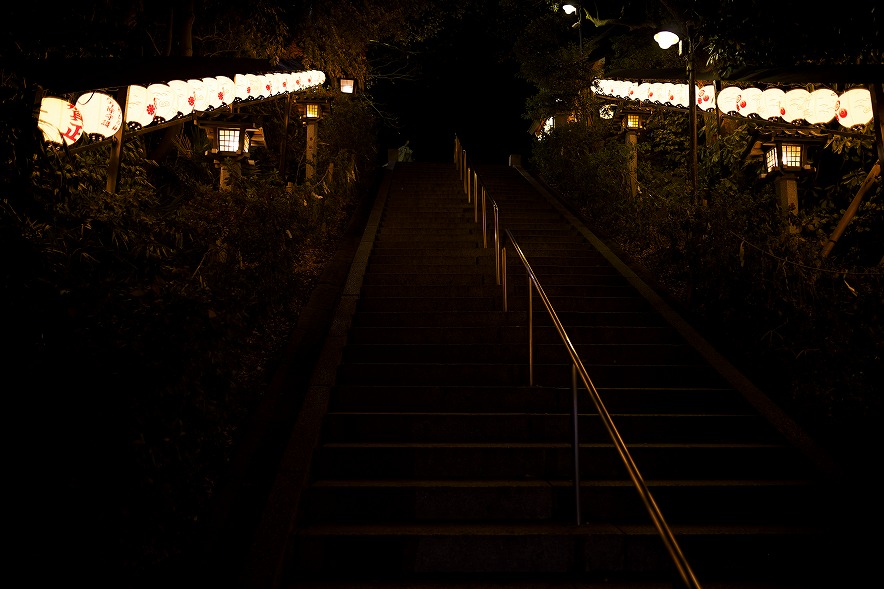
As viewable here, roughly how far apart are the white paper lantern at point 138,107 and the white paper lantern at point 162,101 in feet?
0.27

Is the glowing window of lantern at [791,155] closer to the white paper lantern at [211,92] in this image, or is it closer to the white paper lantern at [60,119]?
the white paper lantern at [211,92]

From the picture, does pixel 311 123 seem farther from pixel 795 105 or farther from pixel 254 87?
pixel 795 105

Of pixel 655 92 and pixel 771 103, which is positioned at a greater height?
pixel 655 92

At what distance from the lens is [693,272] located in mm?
7777

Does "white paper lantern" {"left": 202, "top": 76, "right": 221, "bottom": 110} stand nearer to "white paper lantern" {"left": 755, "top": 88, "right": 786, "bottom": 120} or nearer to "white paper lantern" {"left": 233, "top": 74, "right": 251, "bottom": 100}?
"white paper lantern" {"left": 233, "top": 74, "right": 251, "bottom": 100}

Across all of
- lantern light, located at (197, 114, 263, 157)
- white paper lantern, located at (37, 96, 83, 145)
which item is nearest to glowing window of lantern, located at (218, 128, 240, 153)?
lantern light, located at (197, 114, 263, 157)

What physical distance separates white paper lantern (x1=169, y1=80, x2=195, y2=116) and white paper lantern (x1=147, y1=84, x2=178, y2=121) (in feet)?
0.25

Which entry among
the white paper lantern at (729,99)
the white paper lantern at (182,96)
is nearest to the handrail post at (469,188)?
the white paper lantern at (729,99)

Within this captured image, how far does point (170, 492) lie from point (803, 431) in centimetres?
451

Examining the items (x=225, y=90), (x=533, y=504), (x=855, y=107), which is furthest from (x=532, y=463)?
(x=225, y=90)

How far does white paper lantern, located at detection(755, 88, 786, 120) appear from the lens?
9344mm

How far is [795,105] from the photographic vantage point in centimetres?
913

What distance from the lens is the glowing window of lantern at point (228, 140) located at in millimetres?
9383

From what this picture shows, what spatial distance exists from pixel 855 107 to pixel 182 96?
8.67m
